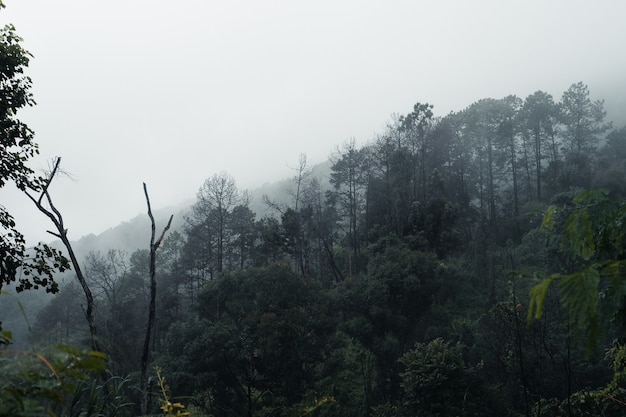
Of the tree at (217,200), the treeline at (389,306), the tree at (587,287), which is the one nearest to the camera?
the tree at (587,287)

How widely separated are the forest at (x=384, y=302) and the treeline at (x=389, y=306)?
0.34 ft

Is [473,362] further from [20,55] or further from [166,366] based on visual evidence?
[20,55]

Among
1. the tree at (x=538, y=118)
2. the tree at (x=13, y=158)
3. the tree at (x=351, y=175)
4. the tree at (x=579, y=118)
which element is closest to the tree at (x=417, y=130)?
the tree at (x=351, y=175)

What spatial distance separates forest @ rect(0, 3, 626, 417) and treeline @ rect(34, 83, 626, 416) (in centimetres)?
10

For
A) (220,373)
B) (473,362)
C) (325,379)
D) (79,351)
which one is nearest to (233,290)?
(220,373)

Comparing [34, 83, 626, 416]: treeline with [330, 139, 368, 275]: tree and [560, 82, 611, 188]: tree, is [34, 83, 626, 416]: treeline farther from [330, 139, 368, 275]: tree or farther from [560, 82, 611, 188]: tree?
[560, 82, 611, 188]: tree

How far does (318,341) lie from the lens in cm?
1742

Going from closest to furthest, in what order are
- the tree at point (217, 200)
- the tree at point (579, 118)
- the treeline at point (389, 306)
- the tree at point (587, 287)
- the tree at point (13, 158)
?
the tree at point (587, 287)
the tree at point (13, 158)
the treeline at point (389, 306)
the tree at point (217, 200)
the tree at point (579, 118)

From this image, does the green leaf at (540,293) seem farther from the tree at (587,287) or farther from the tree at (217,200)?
the tree at (217,200)

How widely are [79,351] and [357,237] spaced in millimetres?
28550

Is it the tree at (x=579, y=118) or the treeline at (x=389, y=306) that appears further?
the tree at (x=579, y=118)

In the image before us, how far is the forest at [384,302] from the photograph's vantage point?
6.44 ft

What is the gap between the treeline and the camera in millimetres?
12938

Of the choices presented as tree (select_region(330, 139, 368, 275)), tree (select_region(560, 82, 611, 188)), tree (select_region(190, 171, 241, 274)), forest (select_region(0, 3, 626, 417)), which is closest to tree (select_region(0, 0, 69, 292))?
forest (select_region(0, 3, 626, 417))
